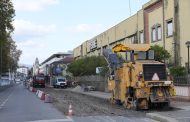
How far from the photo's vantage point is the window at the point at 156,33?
48594mm

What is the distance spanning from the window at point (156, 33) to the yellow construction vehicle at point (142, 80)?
20.1 meters

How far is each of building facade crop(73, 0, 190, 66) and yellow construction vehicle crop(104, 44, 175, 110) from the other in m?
14.1

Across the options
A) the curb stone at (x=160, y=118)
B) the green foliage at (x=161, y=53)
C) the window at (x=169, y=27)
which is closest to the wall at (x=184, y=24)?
the green foliage at (x=161, y=53)

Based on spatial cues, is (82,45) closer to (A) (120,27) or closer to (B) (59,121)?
(A) (120,27)

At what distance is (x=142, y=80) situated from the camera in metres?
26.2

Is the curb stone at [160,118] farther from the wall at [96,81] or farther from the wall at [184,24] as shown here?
the wall at [96,81]

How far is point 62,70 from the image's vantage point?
136 m

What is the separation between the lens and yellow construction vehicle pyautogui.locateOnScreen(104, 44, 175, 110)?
1033 inches

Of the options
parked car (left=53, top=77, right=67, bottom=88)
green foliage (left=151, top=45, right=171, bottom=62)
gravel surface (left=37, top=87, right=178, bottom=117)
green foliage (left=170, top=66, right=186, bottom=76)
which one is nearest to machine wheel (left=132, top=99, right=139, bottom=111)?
gravel surface (left=37, top=87, right=178, bottom=117)

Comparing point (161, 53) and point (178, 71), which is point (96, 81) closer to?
point (161, 53)

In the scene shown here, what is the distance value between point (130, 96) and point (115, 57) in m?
3.61

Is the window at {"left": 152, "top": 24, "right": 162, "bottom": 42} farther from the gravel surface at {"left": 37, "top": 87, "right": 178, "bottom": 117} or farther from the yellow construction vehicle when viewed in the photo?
the yellow construction vehicle

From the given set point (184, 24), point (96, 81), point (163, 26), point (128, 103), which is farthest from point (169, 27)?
point (96, 81)

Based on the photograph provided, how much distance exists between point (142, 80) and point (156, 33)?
2386cm
